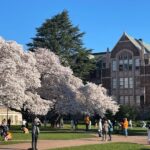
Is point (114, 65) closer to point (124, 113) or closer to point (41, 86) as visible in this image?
point (124, 113)

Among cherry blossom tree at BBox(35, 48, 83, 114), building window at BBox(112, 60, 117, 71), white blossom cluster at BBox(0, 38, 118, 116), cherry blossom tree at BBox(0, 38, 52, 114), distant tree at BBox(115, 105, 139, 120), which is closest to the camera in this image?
cherry blossom tree at BBox(0, 38, 52, 114)

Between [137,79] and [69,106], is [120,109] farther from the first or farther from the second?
[137,79]

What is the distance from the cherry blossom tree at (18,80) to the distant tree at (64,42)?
14.1 meters

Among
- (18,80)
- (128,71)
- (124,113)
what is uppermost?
(128,71)

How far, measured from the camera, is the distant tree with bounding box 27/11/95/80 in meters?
71.6

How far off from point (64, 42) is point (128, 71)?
29323mm

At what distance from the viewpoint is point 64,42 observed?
72.9 meters

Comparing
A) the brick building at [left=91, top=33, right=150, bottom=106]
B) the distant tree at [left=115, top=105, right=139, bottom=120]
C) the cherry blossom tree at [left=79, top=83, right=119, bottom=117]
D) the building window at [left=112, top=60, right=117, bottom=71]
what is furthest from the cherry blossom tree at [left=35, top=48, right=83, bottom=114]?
the building window at [left=112, top=60, right=117, bottom=71]

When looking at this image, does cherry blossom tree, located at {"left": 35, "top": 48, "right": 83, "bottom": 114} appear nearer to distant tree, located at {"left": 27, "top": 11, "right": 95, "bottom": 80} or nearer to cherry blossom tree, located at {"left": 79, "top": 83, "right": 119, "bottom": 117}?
cherry blossom tree, located at {"left": 79, "top": 83, "right": 119, "bottom": 117}

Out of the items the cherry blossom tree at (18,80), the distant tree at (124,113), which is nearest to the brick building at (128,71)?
the distant tree at (124,113)

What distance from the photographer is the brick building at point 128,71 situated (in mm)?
96625

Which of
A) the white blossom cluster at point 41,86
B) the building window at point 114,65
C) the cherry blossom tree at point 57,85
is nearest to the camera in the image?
the white blossom cluster at point 41,86

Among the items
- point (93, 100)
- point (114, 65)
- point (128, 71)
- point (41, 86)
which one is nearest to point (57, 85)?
point (41, 86)

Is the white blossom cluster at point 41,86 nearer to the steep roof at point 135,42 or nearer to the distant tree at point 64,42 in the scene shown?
the distant tree at point 64,42
